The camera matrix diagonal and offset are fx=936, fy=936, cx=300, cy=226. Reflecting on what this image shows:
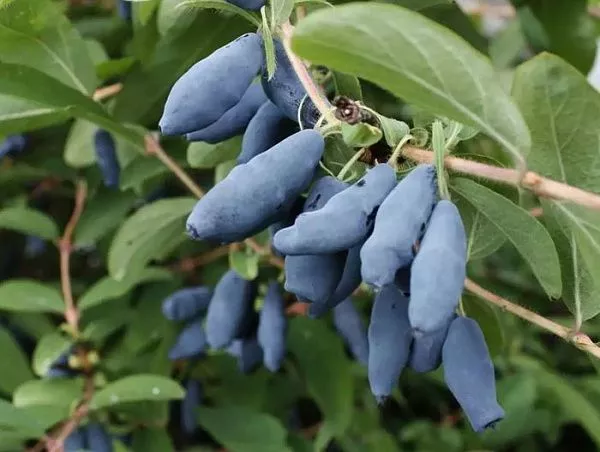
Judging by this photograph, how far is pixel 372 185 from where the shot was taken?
44 cm

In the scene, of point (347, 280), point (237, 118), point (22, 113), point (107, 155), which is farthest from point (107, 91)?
point (347, 280)

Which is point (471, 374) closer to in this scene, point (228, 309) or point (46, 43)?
point (228, 309)

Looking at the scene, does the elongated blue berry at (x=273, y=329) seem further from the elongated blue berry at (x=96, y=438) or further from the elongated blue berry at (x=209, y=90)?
the elongated blue berry at (x=209, y=90)

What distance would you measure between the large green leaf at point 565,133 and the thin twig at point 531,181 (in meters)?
0.05

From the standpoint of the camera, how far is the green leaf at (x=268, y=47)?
0.49 metres

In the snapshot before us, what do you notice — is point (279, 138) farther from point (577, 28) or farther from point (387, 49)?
point (577, 28)

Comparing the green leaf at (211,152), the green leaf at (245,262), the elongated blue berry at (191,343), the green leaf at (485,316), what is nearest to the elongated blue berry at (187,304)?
the elongated blue berry at (191,343)

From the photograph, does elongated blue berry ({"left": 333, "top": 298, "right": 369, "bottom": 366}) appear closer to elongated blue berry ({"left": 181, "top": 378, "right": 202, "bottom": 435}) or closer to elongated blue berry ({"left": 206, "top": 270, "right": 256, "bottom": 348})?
elongated blue berry ({"left": 206, "top": 270, "right": 256, "bottom": 348})

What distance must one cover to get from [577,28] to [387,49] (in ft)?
2.08

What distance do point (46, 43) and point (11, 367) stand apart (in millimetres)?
394

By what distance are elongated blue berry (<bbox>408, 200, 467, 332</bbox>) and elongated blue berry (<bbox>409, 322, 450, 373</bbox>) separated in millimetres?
84

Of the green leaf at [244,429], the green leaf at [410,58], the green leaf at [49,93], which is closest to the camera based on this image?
the green leaf at [410,58]

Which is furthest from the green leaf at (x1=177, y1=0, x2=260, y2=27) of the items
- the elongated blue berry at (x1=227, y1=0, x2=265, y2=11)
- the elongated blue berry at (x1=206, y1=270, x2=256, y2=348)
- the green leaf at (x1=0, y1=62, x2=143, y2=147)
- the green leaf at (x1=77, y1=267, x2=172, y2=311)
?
the green leaf at (x1=77, y1=267, x2=172, y2=311)

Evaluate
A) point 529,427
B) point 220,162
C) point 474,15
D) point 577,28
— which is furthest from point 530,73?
point 474,15
